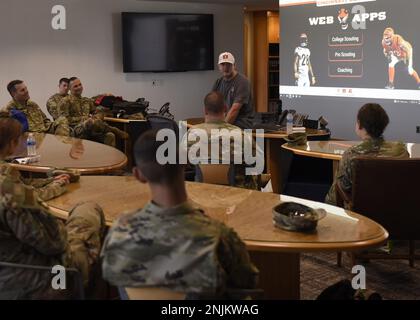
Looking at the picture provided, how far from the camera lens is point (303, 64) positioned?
8672 mm

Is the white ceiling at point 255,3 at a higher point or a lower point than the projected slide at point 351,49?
higher

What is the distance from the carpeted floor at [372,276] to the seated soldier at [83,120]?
3.22 meters

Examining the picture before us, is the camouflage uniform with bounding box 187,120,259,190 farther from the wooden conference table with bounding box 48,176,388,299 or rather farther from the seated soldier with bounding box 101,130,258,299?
the seated soldier with bounding box 101,130,258,299

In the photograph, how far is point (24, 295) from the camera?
2.28m

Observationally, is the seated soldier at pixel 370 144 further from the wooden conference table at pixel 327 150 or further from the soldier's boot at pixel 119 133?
the soldier's boot at pixel 119 133

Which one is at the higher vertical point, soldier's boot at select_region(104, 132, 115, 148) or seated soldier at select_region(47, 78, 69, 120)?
seated soldier at select_region(47, 78, 69, 120)

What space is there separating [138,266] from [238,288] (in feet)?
1.12

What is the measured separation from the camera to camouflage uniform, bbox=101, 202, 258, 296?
179 centimetres

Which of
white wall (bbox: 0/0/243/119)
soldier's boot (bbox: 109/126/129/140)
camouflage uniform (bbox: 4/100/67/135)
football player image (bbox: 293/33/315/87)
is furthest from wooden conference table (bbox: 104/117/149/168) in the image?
football player image (bbox: 293/33/315/87)

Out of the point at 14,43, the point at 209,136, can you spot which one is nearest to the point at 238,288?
the point at 209,136

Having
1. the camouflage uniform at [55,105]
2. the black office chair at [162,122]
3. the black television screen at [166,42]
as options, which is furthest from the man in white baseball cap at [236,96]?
the black television screen at [166,42]

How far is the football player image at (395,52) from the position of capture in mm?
6930

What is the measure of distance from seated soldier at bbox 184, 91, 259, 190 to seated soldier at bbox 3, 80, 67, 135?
339 centimetres
